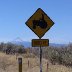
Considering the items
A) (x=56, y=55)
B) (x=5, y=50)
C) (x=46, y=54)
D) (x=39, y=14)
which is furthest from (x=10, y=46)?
(x=39, y=14)

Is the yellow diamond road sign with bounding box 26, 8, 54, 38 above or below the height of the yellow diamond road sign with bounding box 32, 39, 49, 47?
above

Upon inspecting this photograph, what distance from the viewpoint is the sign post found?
1465cm

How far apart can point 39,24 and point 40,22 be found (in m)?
0.09

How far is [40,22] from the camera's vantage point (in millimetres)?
14812

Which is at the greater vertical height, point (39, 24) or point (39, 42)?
point (39, 24)

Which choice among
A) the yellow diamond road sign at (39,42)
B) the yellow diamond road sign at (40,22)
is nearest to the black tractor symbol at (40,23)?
the yellow diamond road sign at (40,22)

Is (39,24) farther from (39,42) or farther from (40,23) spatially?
(39,42)

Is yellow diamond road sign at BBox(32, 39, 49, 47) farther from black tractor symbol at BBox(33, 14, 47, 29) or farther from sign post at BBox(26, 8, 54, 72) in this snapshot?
black tractor symbol at BBox(33, 14, 47, 29)

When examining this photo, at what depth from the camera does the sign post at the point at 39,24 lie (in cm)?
1465

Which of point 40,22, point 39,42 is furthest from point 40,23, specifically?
point 39,42

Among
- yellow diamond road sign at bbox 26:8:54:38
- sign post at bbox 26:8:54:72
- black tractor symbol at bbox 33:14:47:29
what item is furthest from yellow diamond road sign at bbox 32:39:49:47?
black tractor symbol at bbox 33:14:47:29

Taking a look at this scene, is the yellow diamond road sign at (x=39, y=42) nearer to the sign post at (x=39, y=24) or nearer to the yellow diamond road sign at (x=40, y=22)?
the sign post at (x=39, y=24)

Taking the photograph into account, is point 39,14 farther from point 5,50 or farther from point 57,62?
point 5,50

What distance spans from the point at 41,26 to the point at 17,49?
121 ft
